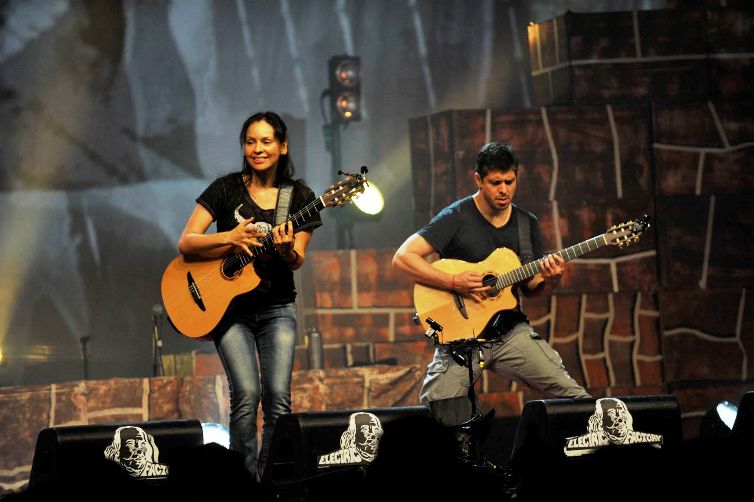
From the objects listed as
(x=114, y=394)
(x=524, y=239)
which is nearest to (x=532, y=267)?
(x=524, y=239)

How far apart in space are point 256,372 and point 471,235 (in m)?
1.59

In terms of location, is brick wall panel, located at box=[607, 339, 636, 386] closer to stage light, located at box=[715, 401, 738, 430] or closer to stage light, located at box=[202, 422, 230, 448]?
stage light, located at box=[715, 401, 738, 430]

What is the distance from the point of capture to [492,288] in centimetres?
624

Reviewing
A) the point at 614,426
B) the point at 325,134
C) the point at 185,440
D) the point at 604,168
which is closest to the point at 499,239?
the point at 614,426

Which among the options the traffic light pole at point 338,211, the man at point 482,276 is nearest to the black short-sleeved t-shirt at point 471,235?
the man at point 482,276

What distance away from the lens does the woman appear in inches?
213

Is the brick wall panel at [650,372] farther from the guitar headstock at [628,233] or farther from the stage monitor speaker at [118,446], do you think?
the stage monitor speaker at [118,446]

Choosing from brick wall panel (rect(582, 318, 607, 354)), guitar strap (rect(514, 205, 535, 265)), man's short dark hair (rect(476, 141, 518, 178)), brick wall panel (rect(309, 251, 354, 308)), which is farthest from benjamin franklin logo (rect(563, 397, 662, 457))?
brick wall panel (rect(309, 251, 354, 308))

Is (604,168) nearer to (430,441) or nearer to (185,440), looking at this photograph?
(185,440)

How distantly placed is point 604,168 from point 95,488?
6.83 m

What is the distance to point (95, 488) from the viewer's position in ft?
10.1

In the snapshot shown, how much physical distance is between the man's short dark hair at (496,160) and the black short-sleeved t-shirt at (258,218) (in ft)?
3.70

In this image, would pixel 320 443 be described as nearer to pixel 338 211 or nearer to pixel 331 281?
pixel 331 281

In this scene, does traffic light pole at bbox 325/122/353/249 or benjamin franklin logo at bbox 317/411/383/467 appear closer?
benjamin franklin logo at bbox 317/411/383/467
